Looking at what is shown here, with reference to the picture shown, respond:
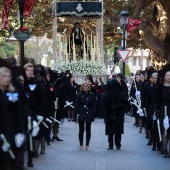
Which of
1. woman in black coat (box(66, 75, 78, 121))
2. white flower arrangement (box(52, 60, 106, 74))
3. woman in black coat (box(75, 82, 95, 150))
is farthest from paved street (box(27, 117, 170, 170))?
white flower arrangement (box(52, 60, 106, 74))

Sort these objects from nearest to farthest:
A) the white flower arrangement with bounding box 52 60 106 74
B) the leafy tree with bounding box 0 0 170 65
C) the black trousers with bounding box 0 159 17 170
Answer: the black trousers with bounding box 0 159 17 170 < the white flower arrangement with bounding box 52 60 106 74 < the leafy tree with bounding box 0 0 170 65

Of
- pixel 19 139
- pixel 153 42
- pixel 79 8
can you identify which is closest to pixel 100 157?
pixel 19 139

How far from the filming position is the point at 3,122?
341 inches

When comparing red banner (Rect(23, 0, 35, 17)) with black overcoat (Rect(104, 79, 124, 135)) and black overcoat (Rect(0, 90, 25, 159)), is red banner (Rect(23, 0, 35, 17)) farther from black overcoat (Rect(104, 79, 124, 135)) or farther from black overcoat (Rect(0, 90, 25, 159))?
black overcoat (Rect(0, 90, 25, 159))

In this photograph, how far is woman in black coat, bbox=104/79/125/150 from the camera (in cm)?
1539

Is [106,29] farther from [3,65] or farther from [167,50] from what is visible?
[3,65]

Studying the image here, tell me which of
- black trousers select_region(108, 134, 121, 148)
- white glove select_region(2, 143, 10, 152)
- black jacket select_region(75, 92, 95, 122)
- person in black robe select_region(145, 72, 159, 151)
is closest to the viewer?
white glove select_region(2, 143, 10, 152)

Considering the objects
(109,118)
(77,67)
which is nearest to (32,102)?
(109,118)

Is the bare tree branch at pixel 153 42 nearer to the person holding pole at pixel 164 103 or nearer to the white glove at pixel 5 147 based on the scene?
the person holding pole at pixel 164 103

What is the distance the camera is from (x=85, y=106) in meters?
15.5

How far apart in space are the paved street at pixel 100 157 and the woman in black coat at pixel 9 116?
3657mm

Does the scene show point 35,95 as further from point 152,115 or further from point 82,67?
point 82,67

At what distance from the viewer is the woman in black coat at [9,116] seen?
863 centimetres

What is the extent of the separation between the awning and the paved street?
413 inches
